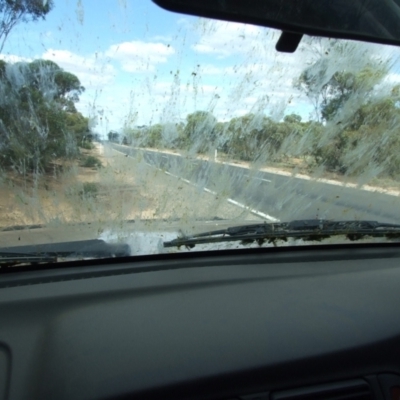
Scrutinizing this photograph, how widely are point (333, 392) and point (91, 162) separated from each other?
7.37 feet

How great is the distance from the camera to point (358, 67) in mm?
4191

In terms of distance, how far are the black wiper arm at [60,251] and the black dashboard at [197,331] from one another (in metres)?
0.08

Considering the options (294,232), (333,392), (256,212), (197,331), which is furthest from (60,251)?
(333,392)

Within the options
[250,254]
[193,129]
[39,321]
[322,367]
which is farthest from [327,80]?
[39,321]

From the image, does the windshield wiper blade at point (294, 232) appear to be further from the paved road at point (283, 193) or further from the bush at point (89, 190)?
the bush at point (89, 190)

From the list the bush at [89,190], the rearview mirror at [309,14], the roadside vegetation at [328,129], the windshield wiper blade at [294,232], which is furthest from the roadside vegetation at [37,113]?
the rearview mirror at [309,14]

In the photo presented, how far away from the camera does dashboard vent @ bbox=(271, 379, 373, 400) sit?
109 inches

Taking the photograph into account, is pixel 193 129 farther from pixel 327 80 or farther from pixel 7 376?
pixel 7 376

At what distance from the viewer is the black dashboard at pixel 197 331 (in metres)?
2.62

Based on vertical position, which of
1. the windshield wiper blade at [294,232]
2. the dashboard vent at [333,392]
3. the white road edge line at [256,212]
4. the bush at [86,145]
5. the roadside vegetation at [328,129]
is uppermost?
the roadside vegetation at [328,129]

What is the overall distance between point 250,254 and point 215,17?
2063mm

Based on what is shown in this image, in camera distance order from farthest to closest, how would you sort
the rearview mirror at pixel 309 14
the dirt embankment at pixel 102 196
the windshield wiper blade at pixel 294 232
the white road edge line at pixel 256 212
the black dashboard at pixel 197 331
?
1. the white road edge line at pixel 256 212
2. the windshield wiper blade at pixel 294 232
3. the dirt embankment at pixel 102 196
4. the black dashboard at pixel 197 331
5. the rearview mirror at pixel 309 14

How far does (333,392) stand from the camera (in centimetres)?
281

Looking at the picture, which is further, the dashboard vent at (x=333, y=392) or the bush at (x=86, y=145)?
the bush at (x=86, y=145)
